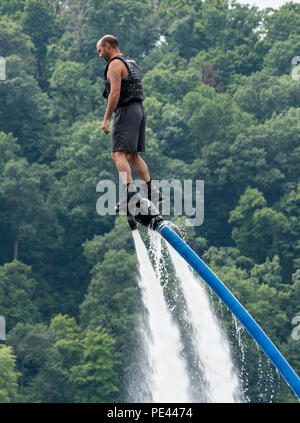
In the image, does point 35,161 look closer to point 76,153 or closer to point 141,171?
point 76,153

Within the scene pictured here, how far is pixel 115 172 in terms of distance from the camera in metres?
94.4

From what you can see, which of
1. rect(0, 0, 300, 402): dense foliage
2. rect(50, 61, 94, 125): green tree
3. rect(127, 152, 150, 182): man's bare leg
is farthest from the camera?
rect(50, 61, 94, 125): green tree

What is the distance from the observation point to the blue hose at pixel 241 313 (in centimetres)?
929

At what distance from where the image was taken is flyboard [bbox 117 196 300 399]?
9.30m

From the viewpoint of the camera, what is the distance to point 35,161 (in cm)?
10525

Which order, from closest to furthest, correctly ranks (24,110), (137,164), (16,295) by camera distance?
(137,164) → (16,295) → (24,110)

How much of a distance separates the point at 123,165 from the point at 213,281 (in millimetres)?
1604

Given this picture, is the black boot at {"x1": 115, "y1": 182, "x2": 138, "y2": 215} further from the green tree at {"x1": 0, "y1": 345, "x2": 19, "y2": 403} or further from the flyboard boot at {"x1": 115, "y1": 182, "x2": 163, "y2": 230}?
the green tree at {"x1": 0, "y1": 345, "x2": 19, "y2": 403}
